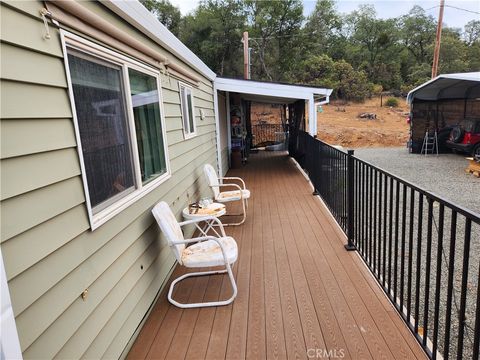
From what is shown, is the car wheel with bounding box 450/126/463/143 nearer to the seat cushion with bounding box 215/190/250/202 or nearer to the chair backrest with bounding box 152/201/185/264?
the seat cushion with bounding box 215/190/250/202

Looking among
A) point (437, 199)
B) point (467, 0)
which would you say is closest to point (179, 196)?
point (437, 199)

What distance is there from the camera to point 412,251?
1.98 m

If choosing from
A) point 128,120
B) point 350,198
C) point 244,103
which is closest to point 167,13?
point 244,103

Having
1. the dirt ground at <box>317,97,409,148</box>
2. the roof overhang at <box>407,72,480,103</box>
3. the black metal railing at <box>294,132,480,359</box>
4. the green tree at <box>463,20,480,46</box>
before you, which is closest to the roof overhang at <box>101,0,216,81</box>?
the black metal railing at <box>294,132,480,359</box>

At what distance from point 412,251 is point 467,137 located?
11.2 meters

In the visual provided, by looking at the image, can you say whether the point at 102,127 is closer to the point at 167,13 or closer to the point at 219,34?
the point at 219,34

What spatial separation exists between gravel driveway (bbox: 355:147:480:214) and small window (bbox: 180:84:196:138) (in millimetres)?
3648

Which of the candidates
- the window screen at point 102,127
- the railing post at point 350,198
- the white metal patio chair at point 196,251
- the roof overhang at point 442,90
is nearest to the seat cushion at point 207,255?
the white metal patio chair at point 196,251

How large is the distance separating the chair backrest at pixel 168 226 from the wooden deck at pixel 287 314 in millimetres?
421

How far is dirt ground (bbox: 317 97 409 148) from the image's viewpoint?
16.9 m

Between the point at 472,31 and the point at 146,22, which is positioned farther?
the point at 472,31

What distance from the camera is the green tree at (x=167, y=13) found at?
2652 cm

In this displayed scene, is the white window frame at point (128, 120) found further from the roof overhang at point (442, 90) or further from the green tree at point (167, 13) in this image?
the green tree at point (167, 13)

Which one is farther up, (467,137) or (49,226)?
(49,226)
